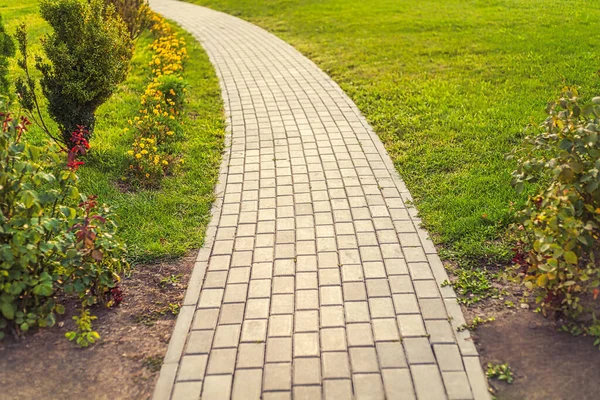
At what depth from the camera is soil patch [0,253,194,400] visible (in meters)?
3.58

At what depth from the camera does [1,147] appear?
391cm

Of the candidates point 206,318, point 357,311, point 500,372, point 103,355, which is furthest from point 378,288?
point 103,355

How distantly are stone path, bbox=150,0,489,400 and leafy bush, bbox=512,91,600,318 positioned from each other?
0.71 metres

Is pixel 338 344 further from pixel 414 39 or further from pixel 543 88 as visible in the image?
pixel 414 39

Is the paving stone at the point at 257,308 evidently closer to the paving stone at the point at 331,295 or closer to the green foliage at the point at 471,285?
the paving stone at the point at 331,295

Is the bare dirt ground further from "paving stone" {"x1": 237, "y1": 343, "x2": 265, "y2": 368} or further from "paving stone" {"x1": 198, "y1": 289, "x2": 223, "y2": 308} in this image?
"paving stone" {"x1": 198, "y1": 289, "x2": 223, "y2": 308}

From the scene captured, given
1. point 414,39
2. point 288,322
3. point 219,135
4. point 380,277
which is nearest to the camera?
point 288,322

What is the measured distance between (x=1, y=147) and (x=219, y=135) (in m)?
3.92

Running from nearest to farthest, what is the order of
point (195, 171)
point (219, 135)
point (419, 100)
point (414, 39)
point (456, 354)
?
1. point (456, 354)
2. point (195, 171)
3. point (219, 135)
4. point (419, 100)
5. point (414, 39)

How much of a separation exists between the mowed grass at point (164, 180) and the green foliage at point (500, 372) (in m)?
2.72

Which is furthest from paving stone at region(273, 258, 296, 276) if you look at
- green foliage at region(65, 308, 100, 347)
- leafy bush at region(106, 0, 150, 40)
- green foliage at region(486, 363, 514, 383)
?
leafy bush at region(106, 0, 150, 40)

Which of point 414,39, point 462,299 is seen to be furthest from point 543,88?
point 462,299

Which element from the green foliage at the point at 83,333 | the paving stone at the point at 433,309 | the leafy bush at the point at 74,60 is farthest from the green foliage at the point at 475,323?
the leafy bush at the point at 74,60

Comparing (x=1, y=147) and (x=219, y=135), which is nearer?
(x=1, y=147)
